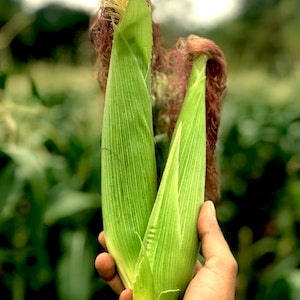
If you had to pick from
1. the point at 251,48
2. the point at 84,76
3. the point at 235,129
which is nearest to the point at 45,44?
the point at 251,48

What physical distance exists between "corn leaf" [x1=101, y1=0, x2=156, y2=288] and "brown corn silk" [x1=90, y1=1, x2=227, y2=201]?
5 cm

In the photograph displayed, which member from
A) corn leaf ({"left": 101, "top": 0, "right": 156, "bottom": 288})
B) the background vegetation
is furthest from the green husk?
the background vegetation

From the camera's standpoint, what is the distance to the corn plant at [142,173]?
3.58 ft

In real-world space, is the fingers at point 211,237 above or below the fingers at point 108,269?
above

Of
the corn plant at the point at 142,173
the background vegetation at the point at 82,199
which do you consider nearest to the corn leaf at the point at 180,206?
the corn plant at the point at 142,173

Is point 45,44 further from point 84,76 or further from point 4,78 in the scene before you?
point 4,78

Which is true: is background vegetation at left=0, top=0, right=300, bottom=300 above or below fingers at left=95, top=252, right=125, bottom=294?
below

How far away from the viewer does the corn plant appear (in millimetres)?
1090

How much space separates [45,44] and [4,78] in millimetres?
20633

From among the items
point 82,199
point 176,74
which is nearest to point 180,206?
point 176,74

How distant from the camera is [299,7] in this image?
74.9 ft

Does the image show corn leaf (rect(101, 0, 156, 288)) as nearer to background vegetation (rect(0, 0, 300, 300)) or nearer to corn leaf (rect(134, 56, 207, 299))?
corn leaf (rect(134, 56, 207, 299))

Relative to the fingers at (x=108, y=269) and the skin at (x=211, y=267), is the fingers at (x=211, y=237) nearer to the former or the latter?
the skin at (x=211, y=267)

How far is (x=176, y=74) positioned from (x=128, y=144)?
0.23 metres
